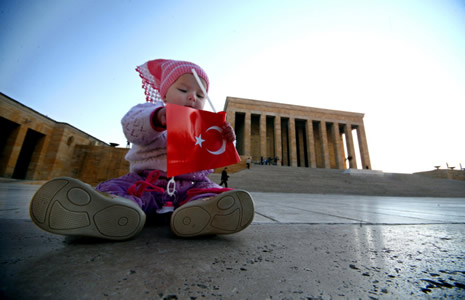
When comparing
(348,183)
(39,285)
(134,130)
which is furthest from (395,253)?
(348,183)

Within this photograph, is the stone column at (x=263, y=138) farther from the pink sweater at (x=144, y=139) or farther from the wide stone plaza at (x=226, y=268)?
the wide stone plaza at (x=226, y=268)

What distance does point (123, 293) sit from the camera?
35 centimetres

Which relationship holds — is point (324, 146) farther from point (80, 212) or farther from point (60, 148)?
point (80, 212)

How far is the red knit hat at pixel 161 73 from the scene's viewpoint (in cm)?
130

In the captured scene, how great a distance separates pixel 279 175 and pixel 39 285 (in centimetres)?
1064

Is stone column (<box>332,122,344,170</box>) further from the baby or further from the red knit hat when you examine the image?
the baby

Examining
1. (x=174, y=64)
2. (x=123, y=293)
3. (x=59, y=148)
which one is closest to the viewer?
(x=123, y=293)

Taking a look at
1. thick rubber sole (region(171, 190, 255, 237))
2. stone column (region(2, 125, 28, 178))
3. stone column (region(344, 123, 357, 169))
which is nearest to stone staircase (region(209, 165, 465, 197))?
thick rubber sole (region(171, 190, 255, 237))

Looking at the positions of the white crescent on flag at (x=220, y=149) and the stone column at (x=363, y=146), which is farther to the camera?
the stone column at (x=363, y=146)

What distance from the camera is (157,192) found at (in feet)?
3.73

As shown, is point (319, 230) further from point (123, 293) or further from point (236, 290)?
point (123, 293)

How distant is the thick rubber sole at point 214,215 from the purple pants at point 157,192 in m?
0.14

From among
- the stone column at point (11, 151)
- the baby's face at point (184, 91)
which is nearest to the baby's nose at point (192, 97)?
the baby's face at point (184, 91)

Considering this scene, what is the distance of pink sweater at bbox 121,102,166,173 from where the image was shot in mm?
1117
